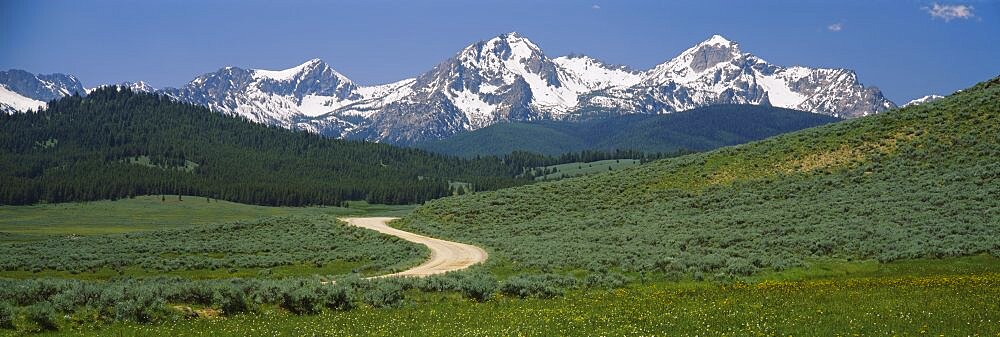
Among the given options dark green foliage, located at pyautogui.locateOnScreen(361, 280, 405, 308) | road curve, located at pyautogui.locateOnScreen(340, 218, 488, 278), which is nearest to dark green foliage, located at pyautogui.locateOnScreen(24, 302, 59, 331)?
dark green foliage, located at pyautogui.locateOnScreen(361, 280, 405, 308)

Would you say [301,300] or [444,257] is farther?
[444,257]

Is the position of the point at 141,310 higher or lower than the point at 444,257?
higher

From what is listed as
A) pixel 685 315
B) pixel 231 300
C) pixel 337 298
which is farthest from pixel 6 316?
pixel 685 315

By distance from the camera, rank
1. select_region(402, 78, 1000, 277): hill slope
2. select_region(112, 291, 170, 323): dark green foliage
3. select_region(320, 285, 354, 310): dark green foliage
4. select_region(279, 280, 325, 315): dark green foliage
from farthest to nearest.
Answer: select_region(402, 78, 1000, 277): hill slope, select_region(320, 285, 354, 310): dark green foliage, select_region(279, 280, 325, 315): dark green foliage, select_region(112, 291, 170, 323): dark green foliage

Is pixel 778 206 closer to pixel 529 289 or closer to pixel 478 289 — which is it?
pixel 529 289

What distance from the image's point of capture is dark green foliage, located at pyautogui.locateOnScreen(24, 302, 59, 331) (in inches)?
725

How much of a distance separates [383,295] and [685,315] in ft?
38.8

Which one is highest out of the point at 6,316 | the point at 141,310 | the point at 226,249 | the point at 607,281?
the point at 6,316

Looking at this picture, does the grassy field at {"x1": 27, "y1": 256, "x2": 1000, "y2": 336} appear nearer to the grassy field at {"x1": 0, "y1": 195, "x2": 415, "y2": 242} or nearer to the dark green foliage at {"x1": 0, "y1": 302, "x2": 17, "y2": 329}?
the dark green foliage at {"x1": 0, "y1": 302, "x2": 17, "y2": 329}

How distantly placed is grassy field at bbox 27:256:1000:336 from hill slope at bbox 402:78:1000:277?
10353mm

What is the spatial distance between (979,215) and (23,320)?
157 feet

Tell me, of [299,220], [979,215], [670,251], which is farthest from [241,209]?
[979,215]

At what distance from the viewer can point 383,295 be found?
25.4m

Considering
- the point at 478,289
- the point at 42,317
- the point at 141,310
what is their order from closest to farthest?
1. the point at 42,317
2. the point at 141,310
3. the point at 478,289
